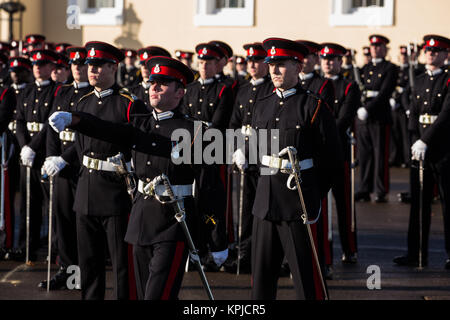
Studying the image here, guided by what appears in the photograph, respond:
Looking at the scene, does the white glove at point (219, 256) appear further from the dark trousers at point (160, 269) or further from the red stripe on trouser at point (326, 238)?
the red stripe on trouser at point (326, 238)

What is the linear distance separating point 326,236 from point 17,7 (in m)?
14.3

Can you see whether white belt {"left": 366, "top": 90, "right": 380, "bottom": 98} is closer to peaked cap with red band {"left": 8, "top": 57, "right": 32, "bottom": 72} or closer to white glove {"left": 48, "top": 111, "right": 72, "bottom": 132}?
peaked cap with red band {"left": 8, "top": 57, "right": 32, "bottom": 72}

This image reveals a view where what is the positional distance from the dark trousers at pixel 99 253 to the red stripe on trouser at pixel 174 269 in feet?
2.70

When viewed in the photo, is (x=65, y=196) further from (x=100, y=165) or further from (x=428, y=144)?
(x=428, y=144)

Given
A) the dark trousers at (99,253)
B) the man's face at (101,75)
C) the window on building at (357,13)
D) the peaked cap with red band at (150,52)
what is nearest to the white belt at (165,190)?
the dark trousers at (99,253)

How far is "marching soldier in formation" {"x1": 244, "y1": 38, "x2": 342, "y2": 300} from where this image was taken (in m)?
6.05

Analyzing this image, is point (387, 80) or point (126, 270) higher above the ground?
point (387, 80)

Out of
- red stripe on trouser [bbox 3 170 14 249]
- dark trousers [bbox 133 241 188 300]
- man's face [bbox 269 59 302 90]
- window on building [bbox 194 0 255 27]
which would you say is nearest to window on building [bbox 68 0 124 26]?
window on building [bbox 194 0 255 27]

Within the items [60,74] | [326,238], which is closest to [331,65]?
[326,238]

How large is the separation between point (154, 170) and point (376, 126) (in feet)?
25.0
